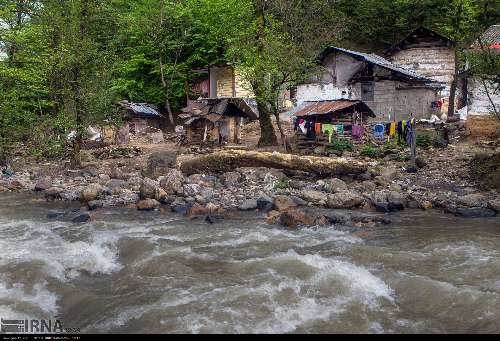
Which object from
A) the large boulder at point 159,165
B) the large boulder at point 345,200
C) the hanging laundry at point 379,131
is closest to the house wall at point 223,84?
the hanging laundry at point 379,131

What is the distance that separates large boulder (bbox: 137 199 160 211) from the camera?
576 inches

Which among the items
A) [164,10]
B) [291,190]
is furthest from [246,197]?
[164,10]

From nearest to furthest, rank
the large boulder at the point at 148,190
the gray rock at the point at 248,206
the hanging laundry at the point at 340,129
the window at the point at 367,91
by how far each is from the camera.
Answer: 1. the gray rock at the point at 248,206
2. the large boulder at the point at 148,190
3. the hanging laundry at the point at 340,129
4. the window at the point at 367,91

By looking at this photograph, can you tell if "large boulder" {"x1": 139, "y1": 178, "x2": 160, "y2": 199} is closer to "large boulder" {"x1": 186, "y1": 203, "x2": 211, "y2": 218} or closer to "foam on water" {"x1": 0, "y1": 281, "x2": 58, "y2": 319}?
"large boulder" {"x1": 186, "y1": 203, "x2": 211, "y2": 218}

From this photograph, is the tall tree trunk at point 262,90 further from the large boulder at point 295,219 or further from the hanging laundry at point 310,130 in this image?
the large boulder at point 295,219

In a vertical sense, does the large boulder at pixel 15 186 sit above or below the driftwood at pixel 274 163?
below

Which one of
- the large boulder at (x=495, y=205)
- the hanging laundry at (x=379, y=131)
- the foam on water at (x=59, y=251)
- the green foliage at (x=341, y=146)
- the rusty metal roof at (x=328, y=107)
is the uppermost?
the rusty metal roof at (x=328, y=107)

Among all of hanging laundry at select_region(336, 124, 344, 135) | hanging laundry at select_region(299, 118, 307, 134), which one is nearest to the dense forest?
hanging laundry at select_region(299, 118, 307, 134)

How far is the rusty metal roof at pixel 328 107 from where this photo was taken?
22.8 meters

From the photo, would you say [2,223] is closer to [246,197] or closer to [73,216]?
[73,216]

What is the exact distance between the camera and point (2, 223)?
12906 millimetres

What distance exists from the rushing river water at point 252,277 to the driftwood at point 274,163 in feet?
17.1

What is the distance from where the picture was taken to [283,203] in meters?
14.2

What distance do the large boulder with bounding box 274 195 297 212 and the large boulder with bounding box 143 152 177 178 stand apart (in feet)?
20.9
